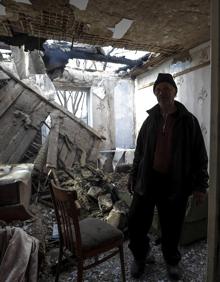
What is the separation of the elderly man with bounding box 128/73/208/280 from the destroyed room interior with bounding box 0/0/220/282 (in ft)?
0.75

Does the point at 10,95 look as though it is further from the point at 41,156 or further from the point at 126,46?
the point at 126,46

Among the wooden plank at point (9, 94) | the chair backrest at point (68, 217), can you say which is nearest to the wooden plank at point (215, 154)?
the chair backrest at point (68, 217)

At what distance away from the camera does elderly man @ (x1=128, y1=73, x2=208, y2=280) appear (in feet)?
6.68

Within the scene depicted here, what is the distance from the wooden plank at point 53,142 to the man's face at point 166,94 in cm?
256

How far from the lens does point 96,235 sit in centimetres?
195

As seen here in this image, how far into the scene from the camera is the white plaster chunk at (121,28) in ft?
8.71

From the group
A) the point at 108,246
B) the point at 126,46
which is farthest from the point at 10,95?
the point at 108,246

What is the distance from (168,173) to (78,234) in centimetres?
87

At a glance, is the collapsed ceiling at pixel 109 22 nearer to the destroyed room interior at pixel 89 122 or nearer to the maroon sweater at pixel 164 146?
the destroyed room interior at pixel 89 122

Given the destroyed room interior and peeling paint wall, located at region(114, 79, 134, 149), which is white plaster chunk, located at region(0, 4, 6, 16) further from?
peeling paint wall, located at region(114, 79, 134, 149)

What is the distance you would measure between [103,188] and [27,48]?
88.5 inches

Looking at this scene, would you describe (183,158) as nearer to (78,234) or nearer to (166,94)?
(166,94)

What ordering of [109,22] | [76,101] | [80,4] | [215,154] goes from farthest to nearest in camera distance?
[76,101] < [109,22] < [80,4] < [215,154]

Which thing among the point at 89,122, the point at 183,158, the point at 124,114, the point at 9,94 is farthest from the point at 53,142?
the point at 183,158
